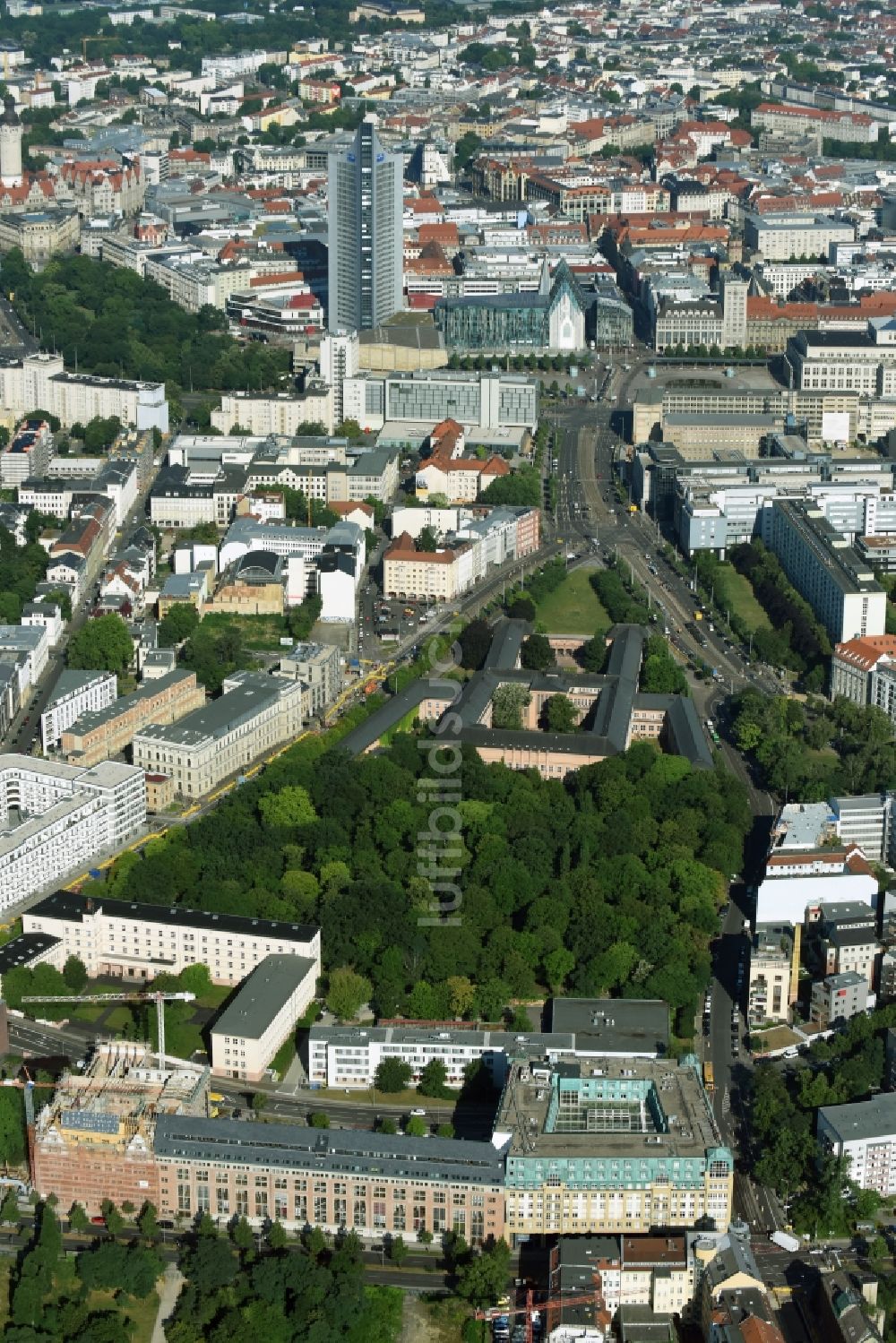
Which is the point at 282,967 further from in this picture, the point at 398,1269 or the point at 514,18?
the point at 514,18

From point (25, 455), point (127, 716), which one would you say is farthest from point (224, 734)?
point (25, 455)

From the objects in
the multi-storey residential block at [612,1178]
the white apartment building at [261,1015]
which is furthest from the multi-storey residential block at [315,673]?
the multi-storey residential block at [612,1178]

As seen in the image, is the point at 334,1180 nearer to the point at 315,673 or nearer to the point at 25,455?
the point at 315,673

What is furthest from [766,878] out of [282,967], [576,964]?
[282,967]

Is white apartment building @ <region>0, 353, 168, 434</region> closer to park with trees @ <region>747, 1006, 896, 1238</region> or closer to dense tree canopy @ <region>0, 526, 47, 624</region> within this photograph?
dense tree canopy @ <region>0, 526, 47, 624</region>

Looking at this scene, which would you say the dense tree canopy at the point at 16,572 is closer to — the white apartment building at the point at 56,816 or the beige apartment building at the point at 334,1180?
the white apartment building at the point at 56,816

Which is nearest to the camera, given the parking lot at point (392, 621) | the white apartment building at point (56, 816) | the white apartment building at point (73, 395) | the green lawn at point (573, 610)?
the white apartment building at point (56, 816)

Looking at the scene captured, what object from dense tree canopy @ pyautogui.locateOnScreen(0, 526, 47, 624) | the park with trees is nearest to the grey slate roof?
the park with trees
